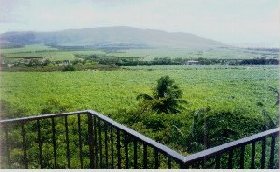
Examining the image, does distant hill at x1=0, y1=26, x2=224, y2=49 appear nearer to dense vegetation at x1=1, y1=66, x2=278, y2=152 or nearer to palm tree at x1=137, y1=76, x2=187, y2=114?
dense vegetation at x1=1, y1=66, x2=278, y2=152

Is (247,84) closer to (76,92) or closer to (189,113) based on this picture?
(189,113)

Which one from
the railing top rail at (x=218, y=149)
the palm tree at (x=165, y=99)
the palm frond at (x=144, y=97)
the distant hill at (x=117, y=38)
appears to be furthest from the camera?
the palm frond at (x=144, y=97)

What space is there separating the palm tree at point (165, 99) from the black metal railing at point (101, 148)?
2104mm

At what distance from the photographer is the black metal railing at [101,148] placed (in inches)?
72.7

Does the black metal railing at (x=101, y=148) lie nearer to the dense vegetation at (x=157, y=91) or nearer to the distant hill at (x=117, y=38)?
the dense vegetation at (x=157, y=91)

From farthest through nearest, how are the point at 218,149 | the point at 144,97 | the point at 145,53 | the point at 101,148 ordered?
the point at 144,97, the point at 145,53, the point at 101,148, the point at 218,149

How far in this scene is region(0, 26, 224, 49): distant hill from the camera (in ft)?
19.8

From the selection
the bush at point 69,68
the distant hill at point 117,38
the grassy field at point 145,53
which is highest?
the distant hill at point 117,38

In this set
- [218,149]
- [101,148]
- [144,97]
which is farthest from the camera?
[144,97]

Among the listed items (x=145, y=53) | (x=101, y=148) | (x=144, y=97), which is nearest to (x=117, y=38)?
(x=145, y=53)

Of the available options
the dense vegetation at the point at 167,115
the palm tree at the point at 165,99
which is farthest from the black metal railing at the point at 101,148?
the palm tree at the point at 165,99

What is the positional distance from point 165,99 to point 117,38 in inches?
205

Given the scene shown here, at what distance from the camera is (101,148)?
2.78 m

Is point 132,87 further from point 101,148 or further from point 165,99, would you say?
point 101,148
